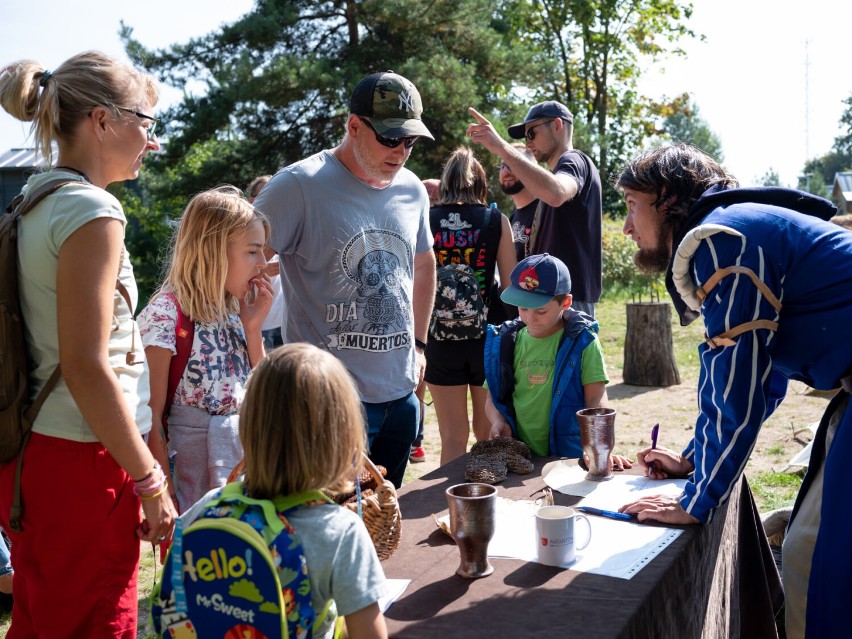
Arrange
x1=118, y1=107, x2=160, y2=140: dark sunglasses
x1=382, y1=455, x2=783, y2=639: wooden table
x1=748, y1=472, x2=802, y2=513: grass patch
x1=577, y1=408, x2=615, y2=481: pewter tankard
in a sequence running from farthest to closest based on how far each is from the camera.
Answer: x1=748, y1=472, x2=802, y2=513: grass patch → x1=577, y1=408, x2=615, y2=481: pewter tankard → x1=118, y1=107, x2=160, y2=140: dark sunglasses → x1=382, y1=455, x2=783, y2=639: wooden table

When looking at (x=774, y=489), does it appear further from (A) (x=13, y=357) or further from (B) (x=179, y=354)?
(A) (x=13, y=357)

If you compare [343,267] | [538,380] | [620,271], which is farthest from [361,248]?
[620,271]

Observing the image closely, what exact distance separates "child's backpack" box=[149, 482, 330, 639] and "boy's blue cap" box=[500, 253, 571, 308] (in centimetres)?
175

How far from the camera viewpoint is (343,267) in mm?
2568

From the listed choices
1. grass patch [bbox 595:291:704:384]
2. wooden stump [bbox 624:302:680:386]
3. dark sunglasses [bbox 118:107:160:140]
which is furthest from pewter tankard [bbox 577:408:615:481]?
wooden stump [bbox 624:302:680:386]

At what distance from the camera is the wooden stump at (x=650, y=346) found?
7504mm

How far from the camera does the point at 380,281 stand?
262cm

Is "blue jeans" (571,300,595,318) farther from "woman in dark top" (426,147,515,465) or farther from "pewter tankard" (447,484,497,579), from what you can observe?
"pewter tankard" (447,484,497,579)

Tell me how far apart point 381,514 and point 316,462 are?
32cm

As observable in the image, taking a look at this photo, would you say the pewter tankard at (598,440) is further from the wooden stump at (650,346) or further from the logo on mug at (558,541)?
the wooden stump at (650,346)

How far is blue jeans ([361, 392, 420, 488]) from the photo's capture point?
105 inches

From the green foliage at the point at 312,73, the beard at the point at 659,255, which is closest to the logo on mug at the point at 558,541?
the beard at the point at 659,255

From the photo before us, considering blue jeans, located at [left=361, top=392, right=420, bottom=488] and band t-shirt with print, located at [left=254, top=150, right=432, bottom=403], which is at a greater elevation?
band t-shirt with print, located at [left=254, top=150, right=432, bottom=403]

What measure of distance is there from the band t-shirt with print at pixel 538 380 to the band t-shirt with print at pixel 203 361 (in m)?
1.05
